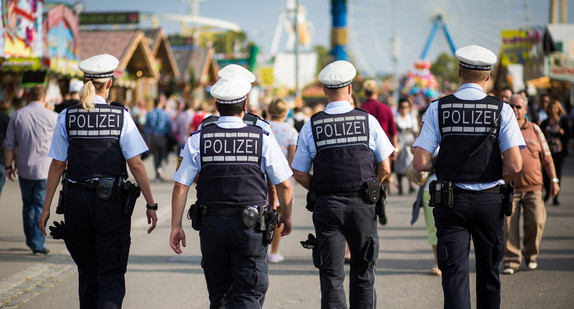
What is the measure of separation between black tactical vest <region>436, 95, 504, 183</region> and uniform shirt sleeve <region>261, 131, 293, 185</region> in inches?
45.3

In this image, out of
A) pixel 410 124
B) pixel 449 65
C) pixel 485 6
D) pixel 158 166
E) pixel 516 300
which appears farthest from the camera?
pixel 449 65

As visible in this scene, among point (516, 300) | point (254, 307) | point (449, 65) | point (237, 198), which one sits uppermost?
point (237, 198)

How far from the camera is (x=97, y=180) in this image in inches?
187

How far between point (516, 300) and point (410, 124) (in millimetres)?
7946

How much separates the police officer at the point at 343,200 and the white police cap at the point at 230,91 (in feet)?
2.21

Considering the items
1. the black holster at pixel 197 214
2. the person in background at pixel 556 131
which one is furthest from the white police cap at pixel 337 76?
the person in background at pixel 556 131

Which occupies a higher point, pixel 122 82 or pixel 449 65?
pixel 122 82

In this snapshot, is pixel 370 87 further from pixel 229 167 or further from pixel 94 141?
pixel 229 167

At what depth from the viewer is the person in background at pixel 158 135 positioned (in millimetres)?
16797

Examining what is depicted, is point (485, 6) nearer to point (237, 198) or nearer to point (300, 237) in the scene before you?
point (300, 237)

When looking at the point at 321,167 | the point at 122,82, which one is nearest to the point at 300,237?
the point at 321,167

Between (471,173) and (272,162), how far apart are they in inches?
52.2

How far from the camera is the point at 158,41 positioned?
3419 centimetres

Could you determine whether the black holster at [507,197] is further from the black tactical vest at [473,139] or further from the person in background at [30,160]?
the person in background at [30,160]
